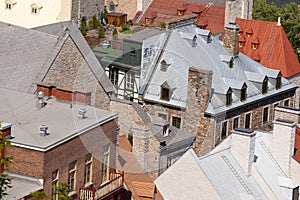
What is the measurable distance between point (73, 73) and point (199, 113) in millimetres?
6502

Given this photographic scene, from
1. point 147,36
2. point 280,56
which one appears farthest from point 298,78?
point 147,36

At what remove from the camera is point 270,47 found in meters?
59.5

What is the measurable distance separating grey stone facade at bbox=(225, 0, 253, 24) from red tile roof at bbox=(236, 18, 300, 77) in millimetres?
5122

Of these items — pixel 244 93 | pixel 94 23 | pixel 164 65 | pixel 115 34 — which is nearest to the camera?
pixel 164 65

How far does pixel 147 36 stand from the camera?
52000 millimetres

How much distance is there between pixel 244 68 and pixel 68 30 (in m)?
10.4

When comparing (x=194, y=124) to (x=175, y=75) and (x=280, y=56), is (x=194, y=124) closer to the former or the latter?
(x=175, y=75)

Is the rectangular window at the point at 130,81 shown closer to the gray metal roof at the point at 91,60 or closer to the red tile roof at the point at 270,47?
the gray metal roof at the point at 91,60

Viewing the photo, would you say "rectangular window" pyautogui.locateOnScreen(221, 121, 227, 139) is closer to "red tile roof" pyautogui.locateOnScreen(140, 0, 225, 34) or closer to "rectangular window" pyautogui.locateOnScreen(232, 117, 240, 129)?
"rectangular window" pyautogui.locateOnScreen(232, 117, 240, 129)

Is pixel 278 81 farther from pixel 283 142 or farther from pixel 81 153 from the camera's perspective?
pixel 81 153

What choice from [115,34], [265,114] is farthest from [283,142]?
[115,34]

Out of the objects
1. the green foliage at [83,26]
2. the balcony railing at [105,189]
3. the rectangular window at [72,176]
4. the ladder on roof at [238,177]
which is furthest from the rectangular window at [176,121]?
the rectangular window at [72,176]

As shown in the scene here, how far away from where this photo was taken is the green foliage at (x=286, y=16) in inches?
2778

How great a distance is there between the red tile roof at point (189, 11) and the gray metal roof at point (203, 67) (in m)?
11.5
